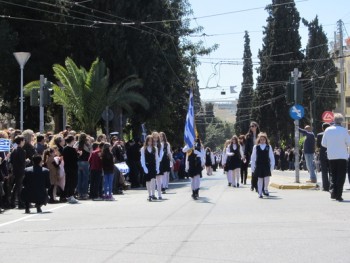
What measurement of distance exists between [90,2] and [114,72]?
3.78 m

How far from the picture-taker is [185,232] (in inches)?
489

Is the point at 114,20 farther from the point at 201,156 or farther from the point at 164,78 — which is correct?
the point at 201,156

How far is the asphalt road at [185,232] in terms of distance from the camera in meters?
9.97

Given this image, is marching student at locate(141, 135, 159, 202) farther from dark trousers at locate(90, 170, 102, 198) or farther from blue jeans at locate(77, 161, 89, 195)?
blue jeans at locate(77, 161, 89, 195)

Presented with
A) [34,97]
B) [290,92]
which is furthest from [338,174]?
[34,97]

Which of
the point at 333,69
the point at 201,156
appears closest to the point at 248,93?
the point at 333,69

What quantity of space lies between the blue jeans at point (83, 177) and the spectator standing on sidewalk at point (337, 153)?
744cm

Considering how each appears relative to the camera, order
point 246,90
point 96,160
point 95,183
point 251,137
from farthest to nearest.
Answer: point 246,90, point 251,137, point 95,183, point 96,160

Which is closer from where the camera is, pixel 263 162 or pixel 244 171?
pixel 263 162

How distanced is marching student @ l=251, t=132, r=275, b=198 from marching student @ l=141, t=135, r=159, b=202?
108 inches

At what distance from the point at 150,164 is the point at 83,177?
100 inches

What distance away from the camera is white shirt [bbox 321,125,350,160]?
17750 millimetres

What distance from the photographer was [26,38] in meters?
41.4

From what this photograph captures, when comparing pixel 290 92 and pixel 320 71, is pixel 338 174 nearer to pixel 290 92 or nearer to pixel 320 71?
pixel 290 92
